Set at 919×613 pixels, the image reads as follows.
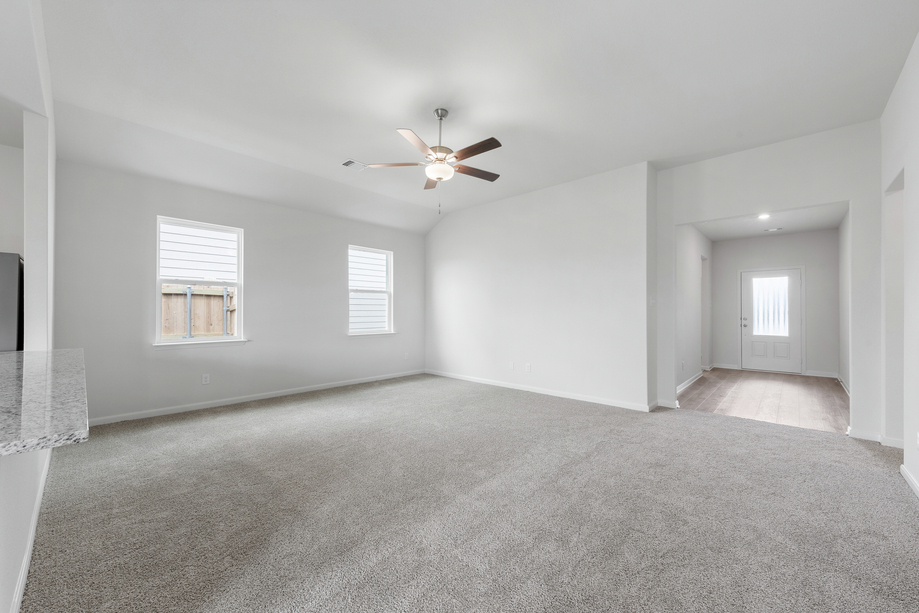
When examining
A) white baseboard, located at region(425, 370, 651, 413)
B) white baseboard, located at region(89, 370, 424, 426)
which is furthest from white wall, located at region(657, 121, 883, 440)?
white baseboard, located at region(89, 370, 424, 426)

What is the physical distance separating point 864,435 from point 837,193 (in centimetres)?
215

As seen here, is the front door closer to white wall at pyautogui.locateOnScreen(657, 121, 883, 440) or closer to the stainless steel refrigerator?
white wall at pyautogui.locateOnScreen(657, 121, 883, 440)

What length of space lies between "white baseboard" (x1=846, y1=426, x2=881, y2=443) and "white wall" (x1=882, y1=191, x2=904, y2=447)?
4.0 inches

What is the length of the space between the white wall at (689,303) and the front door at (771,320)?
1090 millimetres

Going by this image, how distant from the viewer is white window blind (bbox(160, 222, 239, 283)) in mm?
4398

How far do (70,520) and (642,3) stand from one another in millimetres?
4167

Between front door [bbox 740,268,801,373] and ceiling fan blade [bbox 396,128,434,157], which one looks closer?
ceiling fan blade [bbox 396,128,434,157]

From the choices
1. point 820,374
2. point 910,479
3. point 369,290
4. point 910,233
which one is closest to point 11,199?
point 369,290

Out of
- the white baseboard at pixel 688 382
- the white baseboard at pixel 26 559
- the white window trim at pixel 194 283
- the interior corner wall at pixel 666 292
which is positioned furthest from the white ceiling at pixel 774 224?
the white baseboard at pixel 26 559

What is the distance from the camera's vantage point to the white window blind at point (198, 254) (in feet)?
14.4

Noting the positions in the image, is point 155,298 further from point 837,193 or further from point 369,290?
point 837,193

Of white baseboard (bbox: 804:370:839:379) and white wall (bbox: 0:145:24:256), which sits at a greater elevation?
white wall (bbox: 0:145:24:256)

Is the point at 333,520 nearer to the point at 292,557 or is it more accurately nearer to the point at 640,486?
the point at 292,557

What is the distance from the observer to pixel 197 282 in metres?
4.56
